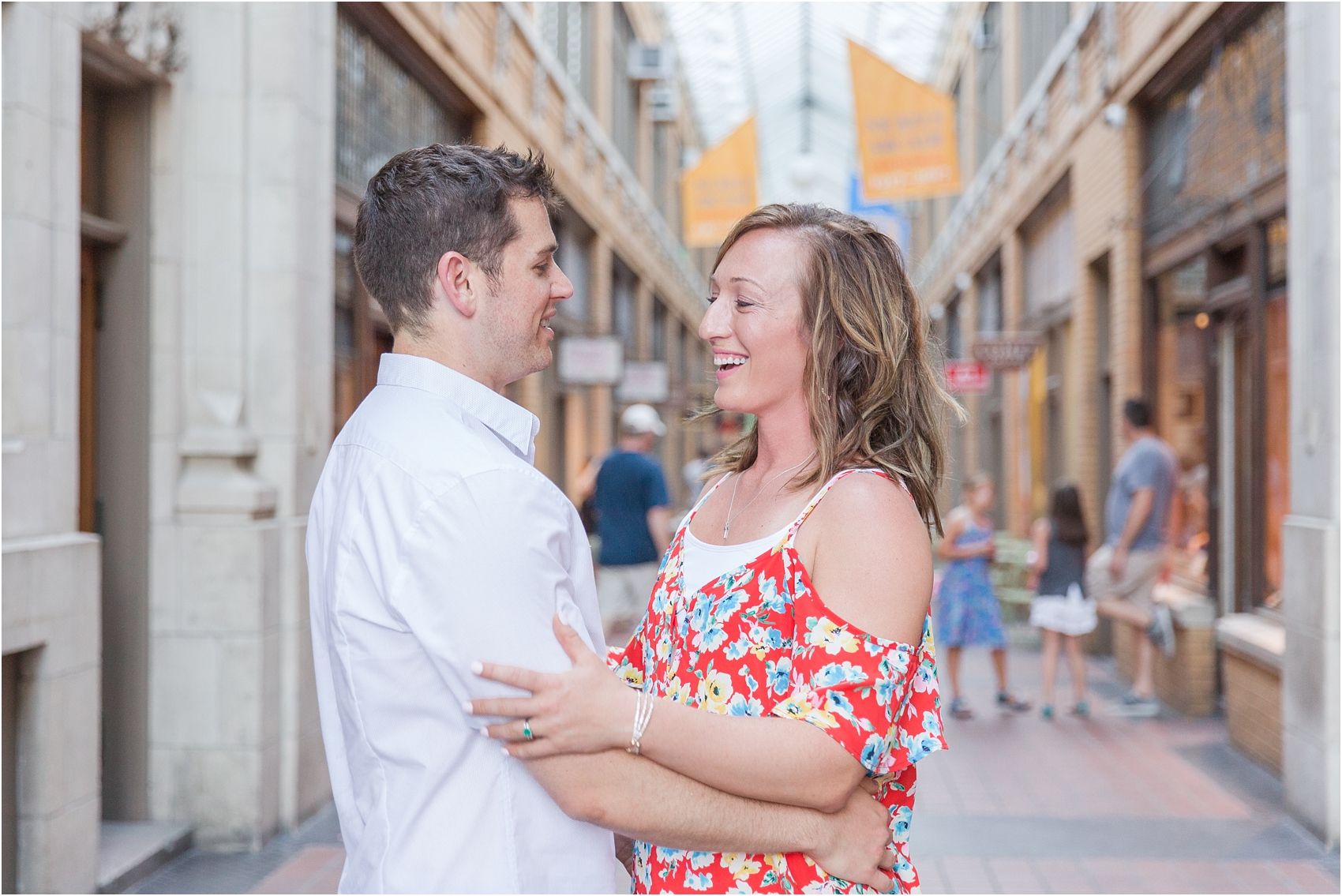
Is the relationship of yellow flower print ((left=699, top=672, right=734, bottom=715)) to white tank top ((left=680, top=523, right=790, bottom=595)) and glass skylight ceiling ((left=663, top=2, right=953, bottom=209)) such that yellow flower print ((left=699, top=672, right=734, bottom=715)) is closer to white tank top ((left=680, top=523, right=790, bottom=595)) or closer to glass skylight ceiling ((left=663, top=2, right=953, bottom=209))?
white tank top ((left=680, top=523, right=790, bottom=595))

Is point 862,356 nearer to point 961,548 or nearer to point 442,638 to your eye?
point 442,638

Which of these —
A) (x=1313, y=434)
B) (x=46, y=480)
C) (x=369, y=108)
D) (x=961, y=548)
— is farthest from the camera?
(x=961, y=548)

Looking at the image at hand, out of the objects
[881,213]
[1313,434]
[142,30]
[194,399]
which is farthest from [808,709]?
[881,213]

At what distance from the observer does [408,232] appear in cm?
180

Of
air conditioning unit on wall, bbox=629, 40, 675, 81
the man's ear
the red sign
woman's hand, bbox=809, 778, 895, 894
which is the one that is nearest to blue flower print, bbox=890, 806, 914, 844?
woman's hand, bbox=809, 778, 895, 894

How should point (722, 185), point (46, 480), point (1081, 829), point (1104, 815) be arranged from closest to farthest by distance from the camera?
point (46, 480)
point (1081, 829)
point (1104, 815)
point (722, 185)

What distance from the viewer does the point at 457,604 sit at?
1.55m

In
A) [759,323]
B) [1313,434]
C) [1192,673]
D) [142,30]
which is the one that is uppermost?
[142,30]

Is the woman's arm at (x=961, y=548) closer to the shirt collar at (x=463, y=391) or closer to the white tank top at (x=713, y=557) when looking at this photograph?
the white tank top at (x=713, y=557)

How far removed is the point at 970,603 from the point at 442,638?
292 inches

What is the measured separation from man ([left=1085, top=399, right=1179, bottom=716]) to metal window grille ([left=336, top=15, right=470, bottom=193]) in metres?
5.31

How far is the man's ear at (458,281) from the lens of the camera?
5.87 feet

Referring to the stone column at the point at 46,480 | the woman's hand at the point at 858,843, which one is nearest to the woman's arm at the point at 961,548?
the stone column at the point at 46,480

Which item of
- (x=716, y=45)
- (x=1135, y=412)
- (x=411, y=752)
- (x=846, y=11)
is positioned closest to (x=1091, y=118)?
(x=1135, y=412)
